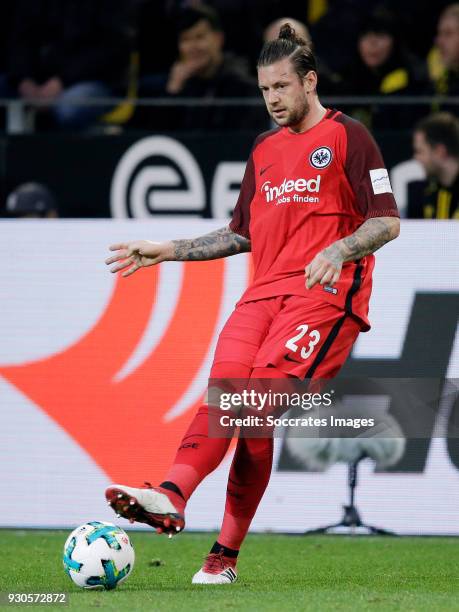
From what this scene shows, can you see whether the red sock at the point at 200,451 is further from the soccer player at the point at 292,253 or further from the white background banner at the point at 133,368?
the white background banner at the point at 133,368

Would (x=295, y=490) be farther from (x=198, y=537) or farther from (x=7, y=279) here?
(x=7, y=279)

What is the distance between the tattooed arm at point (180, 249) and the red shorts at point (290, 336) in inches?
15.4

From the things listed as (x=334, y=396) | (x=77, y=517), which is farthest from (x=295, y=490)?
(x=77, y=517)

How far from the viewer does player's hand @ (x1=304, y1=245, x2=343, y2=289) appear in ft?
16.5

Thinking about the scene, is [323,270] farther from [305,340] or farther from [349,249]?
[305,340]

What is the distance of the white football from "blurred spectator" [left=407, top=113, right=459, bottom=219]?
445 cm

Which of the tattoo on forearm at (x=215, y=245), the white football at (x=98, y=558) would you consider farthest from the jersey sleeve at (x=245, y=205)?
the white football at (x=98, y=558)

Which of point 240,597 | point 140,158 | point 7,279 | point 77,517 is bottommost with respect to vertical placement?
point 77,517

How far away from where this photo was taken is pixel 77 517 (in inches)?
302

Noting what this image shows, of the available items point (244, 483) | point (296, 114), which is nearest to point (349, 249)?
point (296, 114)

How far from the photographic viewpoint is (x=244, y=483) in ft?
18.3

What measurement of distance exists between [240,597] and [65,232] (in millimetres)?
3291

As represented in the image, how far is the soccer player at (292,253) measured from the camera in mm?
5383

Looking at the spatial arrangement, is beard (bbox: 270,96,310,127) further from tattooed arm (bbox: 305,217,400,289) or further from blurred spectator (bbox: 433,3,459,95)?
blurred spectator (bbox: 433,3,459,95)
